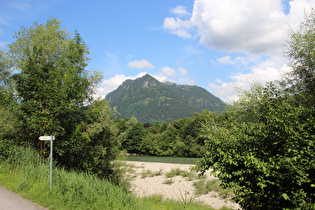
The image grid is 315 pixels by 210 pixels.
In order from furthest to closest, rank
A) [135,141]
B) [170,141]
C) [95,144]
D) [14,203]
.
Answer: [170,141]
[135,141]
[95,144]
[14,203]

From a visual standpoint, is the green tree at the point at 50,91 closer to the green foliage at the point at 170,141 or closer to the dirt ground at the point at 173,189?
the dirt ground at the point at 173,189

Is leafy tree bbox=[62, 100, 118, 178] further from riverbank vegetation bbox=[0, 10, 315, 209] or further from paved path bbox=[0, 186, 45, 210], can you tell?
paved path bbox=[0, 186, 45, 210]

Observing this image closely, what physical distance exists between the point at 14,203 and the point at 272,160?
7266 mm

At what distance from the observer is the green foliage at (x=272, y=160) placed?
4824 millimetres

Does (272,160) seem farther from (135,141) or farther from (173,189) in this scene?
(135,141)

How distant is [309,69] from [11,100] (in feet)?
48.4

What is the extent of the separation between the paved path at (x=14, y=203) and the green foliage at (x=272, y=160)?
5.00 m

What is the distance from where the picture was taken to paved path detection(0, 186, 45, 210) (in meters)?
6.46

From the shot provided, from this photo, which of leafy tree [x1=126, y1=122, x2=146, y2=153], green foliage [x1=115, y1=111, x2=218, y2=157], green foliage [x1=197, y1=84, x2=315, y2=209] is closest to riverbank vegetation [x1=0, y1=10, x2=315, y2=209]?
green foliage [x1=197, y1=84, x2=315, y2=209]

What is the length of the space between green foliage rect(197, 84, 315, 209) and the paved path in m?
5.00

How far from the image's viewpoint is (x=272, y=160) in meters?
5.21

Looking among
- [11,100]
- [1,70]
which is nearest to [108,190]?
[11,100]

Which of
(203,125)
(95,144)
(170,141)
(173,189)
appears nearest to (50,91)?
(95,144)

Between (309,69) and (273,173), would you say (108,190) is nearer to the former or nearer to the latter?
(273,173)
